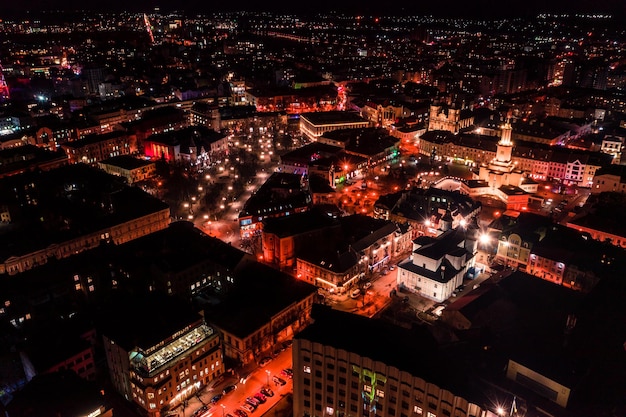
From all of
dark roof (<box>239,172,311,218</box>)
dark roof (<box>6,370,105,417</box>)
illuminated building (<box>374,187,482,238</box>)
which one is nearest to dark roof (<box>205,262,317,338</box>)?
dark roof (<box>6,370,105,417</box>)

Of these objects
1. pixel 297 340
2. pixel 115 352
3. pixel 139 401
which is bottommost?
pixel 139 401

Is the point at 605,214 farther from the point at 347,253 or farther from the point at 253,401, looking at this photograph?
the point at 253,401

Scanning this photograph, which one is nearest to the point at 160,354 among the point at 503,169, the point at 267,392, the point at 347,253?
the point at 267,392

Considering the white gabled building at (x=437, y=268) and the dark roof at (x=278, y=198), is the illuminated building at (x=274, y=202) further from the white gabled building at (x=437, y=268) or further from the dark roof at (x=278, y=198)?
the white gabled building at (x=437, y=268)

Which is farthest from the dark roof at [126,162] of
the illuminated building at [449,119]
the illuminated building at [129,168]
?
the illuminated building at [449,119]

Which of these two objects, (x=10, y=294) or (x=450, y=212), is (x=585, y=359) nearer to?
(x=450, y=212)

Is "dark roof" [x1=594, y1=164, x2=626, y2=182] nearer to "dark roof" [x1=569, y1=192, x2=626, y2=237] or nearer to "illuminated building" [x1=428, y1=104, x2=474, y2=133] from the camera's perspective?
"dark roof" [x1=569, y1=192, x2=626, y2=237]

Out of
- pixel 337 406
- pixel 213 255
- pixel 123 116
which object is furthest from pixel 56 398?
pixel 123 116
